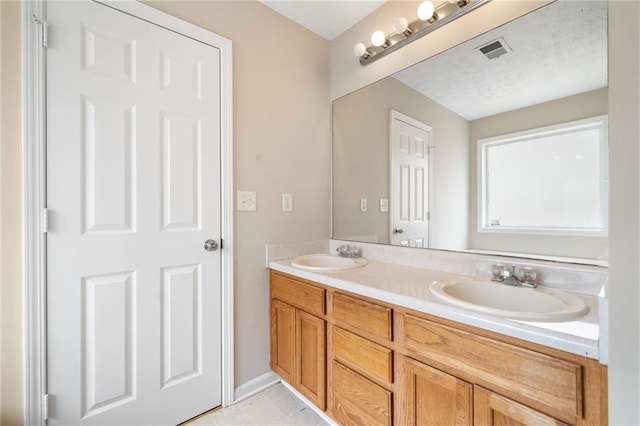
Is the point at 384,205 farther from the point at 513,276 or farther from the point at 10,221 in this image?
the point at 10,221

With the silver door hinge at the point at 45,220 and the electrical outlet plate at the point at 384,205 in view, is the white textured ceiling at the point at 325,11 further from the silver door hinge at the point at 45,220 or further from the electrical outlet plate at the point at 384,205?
the silver door hinge at the point at 45,220

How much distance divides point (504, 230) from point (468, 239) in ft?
0.52

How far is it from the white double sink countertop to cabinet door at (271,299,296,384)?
0.24m

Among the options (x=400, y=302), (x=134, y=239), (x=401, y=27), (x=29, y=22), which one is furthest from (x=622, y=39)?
(x=29, y=22)

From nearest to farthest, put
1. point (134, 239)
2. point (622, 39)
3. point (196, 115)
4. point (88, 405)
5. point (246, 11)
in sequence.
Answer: point (622, 39), point (88, 405), point (134, 239), point (196, 115), point (246, 11)

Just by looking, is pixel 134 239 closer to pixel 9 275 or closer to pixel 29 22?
pixel 9 275

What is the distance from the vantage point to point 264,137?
1727 millimetres

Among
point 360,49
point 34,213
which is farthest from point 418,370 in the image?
point 360,49

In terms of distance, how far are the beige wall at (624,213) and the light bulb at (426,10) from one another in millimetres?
1076

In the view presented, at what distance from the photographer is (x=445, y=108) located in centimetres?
150

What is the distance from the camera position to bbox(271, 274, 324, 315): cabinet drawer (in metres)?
1.40

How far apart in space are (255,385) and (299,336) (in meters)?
0.49

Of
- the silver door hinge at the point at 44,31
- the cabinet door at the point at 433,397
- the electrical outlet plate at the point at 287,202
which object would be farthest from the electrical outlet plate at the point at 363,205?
the silver door hinge at the point at 44,31

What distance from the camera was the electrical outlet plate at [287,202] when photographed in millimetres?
1817
